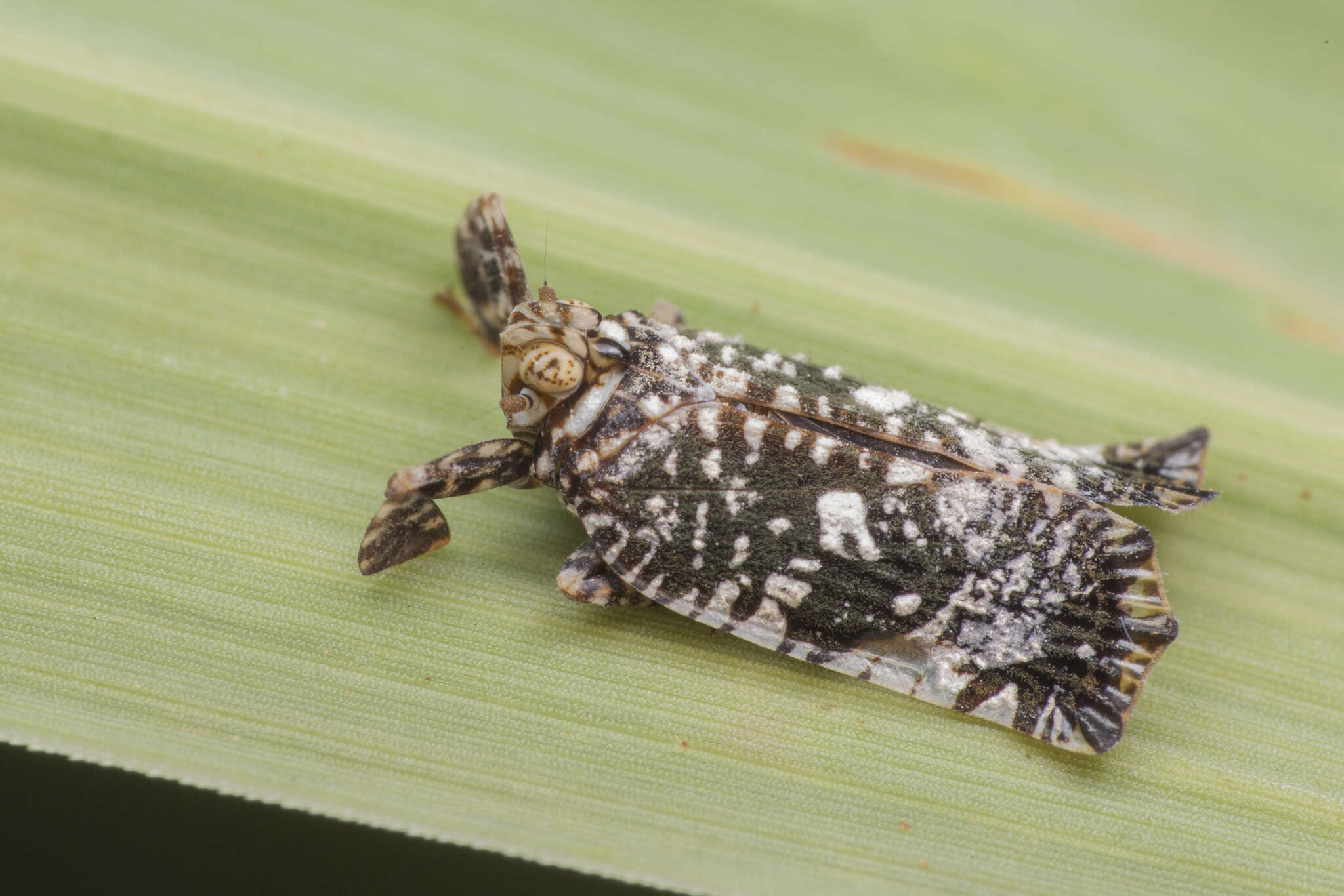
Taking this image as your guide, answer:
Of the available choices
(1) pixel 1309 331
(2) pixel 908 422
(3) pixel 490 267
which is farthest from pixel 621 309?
(1) pixel 1309 331

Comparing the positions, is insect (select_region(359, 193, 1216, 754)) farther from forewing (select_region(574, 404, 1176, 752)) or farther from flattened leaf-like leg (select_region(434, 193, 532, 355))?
flattened leaf-like leg (select_region(434, 193, 532, 355))

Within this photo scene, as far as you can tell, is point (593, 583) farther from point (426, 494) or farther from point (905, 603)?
point (905, 603)

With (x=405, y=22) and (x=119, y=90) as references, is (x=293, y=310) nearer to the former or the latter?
(x=119, y=90)

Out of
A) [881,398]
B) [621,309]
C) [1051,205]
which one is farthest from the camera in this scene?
[1051,205]

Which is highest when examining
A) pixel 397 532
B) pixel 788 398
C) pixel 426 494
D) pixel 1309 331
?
pixel 1309 331

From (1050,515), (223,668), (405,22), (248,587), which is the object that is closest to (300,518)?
(248,587)

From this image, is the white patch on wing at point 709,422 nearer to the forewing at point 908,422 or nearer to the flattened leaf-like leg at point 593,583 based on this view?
the forewing at point 908,422
